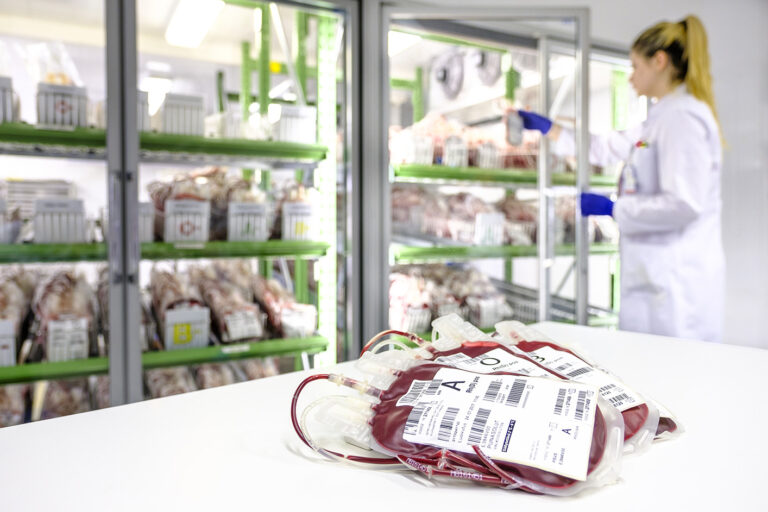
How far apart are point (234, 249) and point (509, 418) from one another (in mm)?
2186

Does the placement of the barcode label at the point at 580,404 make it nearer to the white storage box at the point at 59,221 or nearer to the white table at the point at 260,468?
the white table at the point at 260,468

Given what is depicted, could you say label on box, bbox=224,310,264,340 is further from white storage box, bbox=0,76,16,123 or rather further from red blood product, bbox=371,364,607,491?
red blood product, bbox=371,364,607,491

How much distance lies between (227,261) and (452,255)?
1.21 meters

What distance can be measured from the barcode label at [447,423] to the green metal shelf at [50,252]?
2.13 m

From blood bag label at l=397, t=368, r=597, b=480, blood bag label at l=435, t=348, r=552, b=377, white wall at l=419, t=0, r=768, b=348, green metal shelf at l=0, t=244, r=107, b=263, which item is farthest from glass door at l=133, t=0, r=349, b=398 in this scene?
white wall at l=419, t=0, r=768, b=348

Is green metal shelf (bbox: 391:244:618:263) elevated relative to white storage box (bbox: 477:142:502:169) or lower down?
lower down

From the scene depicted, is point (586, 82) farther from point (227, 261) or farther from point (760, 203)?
point (760, 203)

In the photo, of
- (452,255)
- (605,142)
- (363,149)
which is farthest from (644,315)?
(363,149)

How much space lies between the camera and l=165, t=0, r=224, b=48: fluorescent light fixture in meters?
2.61

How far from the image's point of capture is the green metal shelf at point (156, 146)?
224 cm

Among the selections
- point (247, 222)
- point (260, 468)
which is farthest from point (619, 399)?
point (247, 222)

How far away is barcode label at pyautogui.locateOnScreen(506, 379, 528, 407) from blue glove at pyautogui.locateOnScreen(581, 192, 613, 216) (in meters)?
2.28

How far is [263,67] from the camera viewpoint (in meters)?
2.92

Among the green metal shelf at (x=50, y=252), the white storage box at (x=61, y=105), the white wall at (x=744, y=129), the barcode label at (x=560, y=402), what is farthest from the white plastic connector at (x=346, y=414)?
the white wall at (x=744, y=129)
